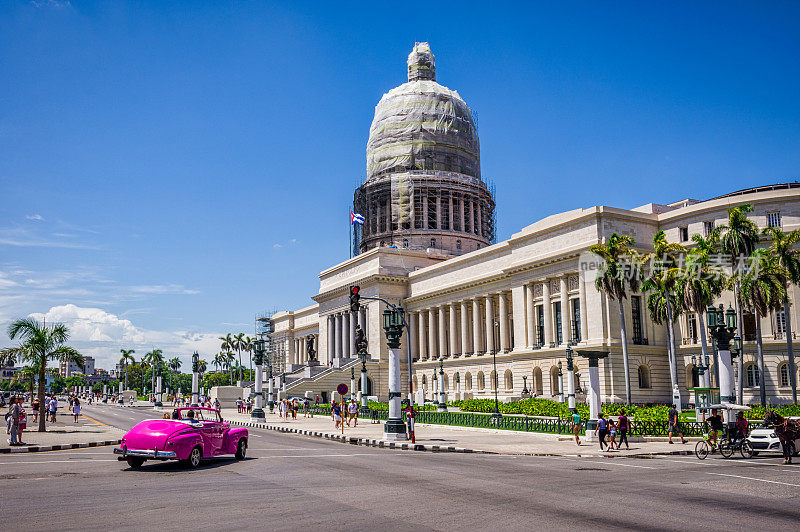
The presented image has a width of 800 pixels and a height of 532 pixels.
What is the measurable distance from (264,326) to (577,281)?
8800 cm

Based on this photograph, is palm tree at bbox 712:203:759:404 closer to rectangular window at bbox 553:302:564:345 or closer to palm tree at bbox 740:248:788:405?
palm tree at bbox 740:248:788:405

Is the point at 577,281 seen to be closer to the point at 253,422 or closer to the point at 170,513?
the point at 253,422

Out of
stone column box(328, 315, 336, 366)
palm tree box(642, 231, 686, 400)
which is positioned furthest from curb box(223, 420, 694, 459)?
stone column box(328, 315, 336, 366)

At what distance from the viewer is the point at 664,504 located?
1422 cm

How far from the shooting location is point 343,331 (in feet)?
312

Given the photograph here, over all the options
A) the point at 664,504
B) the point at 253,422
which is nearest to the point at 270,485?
the point at 664,504

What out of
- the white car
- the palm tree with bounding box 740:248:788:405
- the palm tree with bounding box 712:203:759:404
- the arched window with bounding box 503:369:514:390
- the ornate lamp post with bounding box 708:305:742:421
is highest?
the palm tree with bounding box 712:203:759:404

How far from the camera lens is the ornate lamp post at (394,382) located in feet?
107

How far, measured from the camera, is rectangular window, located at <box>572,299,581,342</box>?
61172mm

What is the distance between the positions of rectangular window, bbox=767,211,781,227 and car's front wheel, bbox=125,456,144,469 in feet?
170

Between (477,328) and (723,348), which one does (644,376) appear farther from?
(723,348)

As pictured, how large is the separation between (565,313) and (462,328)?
2061cm

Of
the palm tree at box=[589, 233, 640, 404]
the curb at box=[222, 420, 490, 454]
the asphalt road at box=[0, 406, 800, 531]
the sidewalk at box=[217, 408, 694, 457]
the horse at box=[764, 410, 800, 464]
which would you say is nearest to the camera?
the asphalt road at box=[0, 406, 800, 531]

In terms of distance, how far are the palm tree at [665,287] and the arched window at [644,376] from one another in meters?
6.85
